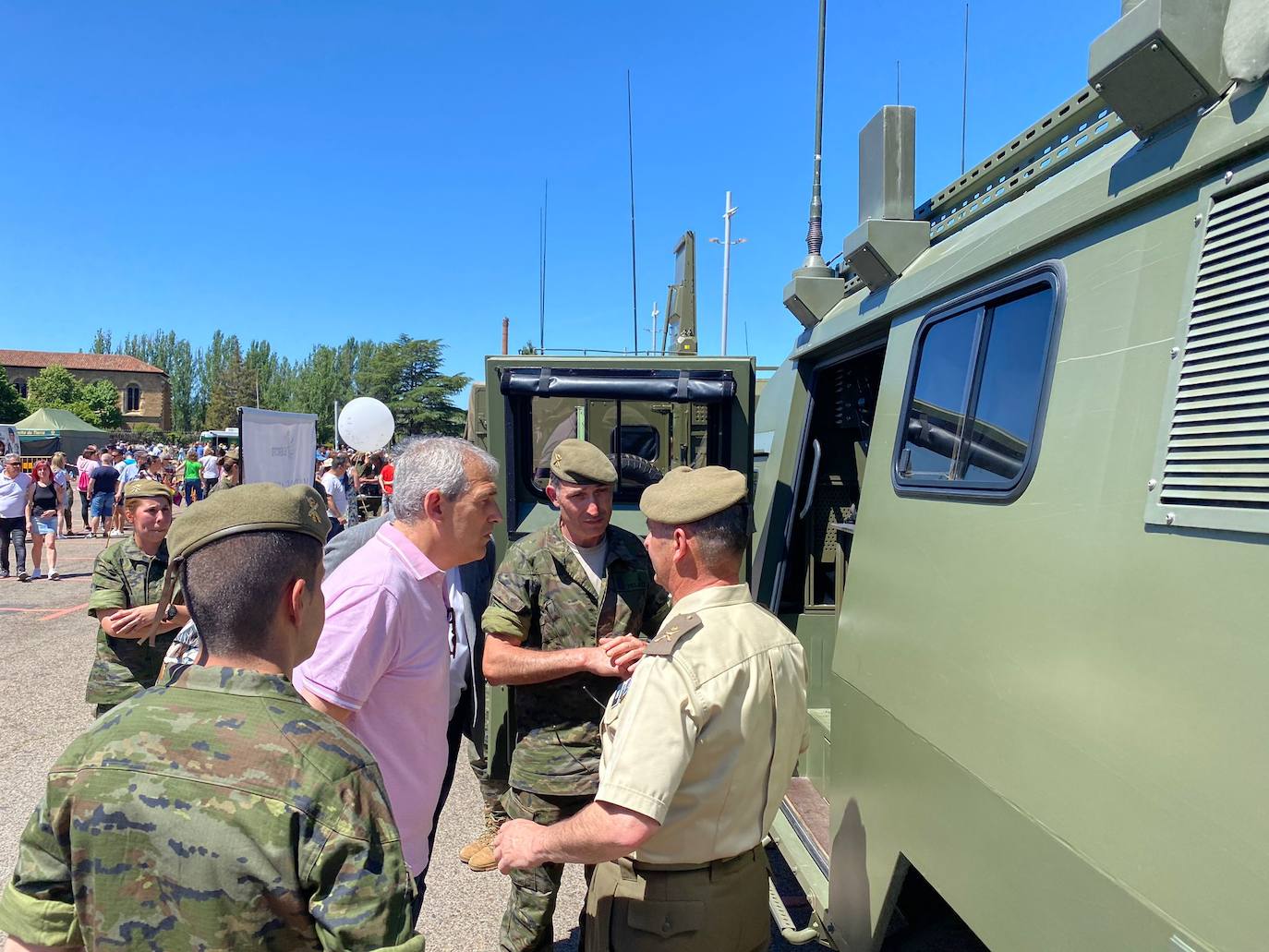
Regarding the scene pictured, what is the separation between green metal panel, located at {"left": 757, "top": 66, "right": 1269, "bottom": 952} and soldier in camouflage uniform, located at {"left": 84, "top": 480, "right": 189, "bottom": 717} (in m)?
3.11

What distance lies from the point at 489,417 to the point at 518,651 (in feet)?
4.92

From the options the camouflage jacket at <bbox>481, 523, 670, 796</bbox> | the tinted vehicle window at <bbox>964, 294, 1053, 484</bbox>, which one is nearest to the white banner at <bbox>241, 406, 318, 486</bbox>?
the camouflage jacket at <bbox>481, 523, 670, 796</bbox>

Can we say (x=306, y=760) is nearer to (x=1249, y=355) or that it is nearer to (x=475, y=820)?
(x=1249, y=355)

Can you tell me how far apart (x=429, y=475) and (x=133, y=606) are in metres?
2.30

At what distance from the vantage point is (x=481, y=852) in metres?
4.16

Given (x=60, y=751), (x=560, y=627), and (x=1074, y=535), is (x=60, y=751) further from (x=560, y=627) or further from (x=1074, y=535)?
(x=1074, y=535)

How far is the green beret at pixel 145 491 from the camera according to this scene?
3852 mm

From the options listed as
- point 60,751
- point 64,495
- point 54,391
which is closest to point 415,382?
point 64,495

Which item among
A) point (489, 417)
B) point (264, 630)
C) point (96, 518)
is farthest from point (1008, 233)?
point (96, 518)

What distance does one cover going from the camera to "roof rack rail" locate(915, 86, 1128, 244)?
1869mm

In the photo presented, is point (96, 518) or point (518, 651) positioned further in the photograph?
point (96, 518)

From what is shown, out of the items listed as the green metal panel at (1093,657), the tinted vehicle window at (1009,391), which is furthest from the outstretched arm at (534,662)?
the tinted vehicle window at (1009,391)

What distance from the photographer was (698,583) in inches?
81.8

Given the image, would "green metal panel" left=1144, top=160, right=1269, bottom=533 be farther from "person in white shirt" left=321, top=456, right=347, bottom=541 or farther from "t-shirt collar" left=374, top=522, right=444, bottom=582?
"person in white shirt" left=321, top=456, right=347, bottom=541
